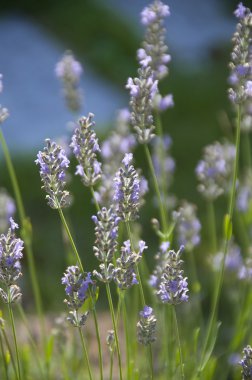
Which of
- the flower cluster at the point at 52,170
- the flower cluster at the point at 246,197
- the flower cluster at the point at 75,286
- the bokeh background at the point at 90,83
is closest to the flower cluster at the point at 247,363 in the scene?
the flower cluster at the point at 75,286

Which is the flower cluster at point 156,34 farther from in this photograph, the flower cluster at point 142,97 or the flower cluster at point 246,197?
the flower cluster at point 246,197

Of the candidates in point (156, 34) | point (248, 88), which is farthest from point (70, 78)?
point (248, 88)

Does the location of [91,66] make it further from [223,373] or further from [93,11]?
[223,373]

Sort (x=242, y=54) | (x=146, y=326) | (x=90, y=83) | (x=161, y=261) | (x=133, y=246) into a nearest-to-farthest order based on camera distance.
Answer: (x=146, y=326)
(x=242, y=54)
(x=133, y=246)
(x=161, y=261)
(x=90, y=83)

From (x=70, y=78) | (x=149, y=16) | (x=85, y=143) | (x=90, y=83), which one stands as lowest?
(x=85, y=143)

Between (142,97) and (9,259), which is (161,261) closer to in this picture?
(142,97)
